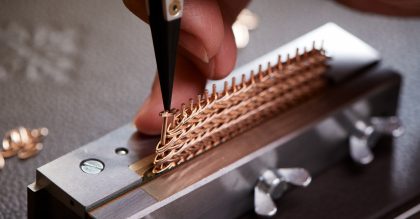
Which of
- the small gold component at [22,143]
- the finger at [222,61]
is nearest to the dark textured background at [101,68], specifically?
the small gold component at [22,143]

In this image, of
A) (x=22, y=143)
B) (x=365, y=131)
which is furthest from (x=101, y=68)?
(x=365, y=131)

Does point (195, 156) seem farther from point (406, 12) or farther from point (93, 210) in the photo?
point (406, 12)

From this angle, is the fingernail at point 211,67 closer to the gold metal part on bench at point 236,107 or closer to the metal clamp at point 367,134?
the gold metal part on bench at point 236,107

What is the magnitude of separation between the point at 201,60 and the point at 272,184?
0.10 metres

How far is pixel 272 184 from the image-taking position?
708 mm

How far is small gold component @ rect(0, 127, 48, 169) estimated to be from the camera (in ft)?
2.46

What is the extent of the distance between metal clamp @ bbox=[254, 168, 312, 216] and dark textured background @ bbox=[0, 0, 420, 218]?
0.02 m

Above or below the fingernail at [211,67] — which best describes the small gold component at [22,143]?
above

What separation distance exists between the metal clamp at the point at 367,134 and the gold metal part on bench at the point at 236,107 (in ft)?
0.15

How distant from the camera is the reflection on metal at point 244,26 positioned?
89cm

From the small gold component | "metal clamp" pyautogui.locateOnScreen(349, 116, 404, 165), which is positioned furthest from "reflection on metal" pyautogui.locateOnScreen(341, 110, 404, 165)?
the small gold component

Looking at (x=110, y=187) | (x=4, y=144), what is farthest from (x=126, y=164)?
(x=4, y=144)

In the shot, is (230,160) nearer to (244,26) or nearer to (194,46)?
(194,46)

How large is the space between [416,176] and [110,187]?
0.78 ft
